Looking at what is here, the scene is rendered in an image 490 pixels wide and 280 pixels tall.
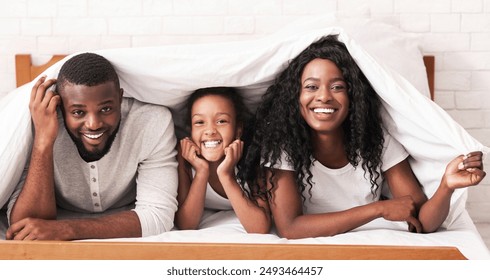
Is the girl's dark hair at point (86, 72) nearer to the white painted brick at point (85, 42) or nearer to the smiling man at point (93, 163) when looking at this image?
the smiling man at point (93, 163)

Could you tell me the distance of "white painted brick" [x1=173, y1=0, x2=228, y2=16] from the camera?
7.48 feet

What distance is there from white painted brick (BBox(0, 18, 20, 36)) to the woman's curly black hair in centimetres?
111

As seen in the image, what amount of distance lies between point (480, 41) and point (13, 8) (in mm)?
1676

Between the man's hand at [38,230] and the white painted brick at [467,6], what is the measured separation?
1541 mm

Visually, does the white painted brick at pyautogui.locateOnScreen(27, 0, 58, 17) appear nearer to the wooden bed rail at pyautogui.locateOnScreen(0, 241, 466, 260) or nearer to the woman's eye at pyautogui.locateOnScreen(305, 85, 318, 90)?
the woman's eye at pyautogui.locateOnScreen(305, 85, 318, 90)

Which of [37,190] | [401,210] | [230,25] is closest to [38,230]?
[37,190]

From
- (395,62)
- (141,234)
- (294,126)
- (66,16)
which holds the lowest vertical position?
(141,234)

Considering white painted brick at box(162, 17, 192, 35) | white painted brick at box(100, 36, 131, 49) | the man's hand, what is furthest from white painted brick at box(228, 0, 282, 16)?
the man's hand

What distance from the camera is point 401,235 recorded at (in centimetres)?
157

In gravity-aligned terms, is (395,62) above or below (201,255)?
above

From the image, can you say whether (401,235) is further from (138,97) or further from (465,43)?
(465,43)
